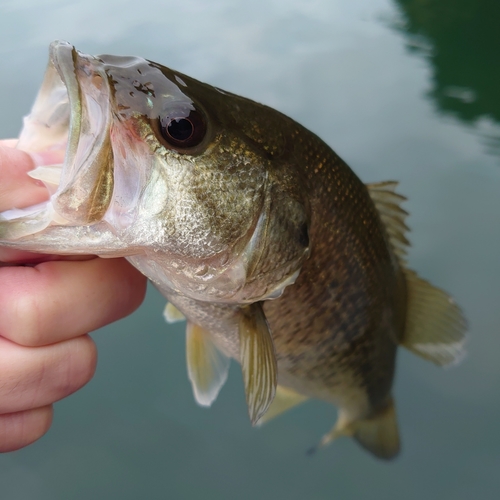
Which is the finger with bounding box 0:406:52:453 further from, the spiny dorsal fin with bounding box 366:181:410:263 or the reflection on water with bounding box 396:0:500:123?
the reflection on water with bounding box 396:0:500:123

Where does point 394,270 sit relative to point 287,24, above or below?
below

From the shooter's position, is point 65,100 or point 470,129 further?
point 470,129

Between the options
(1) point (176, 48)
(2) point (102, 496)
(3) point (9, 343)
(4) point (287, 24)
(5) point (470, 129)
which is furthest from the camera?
(4) point (287, 24)

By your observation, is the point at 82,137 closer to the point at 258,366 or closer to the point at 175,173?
the point at 175,173

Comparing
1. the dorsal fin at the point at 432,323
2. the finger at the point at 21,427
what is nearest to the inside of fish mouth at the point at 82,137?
the finger at the point at 21,427

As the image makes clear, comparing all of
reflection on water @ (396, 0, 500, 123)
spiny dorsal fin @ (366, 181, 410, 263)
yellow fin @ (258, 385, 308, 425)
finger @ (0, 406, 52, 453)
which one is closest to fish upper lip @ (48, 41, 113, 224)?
finger @ (0, 406, 52, 453)

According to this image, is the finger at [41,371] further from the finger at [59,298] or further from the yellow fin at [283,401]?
the yellow fin at [283,401]

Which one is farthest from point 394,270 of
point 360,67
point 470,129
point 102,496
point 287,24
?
point 287,24

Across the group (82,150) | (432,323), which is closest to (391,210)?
(432,323)

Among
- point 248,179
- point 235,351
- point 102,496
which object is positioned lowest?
point 102,496

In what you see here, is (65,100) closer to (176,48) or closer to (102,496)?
(102,496)
